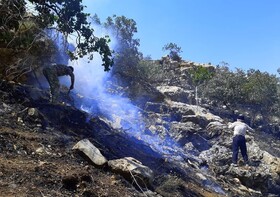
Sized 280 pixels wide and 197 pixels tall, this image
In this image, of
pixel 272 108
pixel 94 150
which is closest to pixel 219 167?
pixel 94 150

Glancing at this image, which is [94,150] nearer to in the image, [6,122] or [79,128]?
[6,122]

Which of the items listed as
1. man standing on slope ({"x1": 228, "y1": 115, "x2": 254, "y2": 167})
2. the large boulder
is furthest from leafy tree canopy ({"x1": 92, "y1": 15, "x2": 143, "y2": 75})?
the large boulder

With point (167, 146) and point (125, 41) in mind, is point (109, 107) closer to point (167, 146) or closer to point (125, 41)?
point (167, 146)

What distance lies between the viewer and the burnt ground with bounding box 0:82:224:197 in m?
4.19

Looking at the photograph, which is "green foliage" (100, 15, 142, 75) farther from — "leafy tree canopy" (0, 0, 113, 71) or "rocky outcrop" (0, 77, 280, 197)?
"leafy tree canopy" (0, 0, 113, 71)

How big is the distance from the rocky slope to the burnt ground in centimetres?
1

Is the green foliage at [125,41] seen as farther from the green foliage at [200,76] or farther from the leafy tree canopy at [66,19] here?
the leafy tree canopy at [66,19]

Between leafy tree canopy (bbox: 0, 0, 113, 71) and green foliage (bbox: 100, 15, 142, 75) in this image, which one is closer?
leafy tree canopy (bbox: 0, 0, 113, 71)

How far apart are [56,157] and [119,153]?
2105mm

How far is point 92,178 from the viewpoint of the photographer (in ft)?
15.4

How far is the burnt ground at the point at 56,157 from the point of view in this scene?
4.19 m

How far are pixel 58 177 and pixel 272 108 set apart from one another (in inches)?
707

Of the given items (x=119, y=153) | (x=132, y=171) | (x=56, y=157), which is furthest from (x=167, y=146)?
(x=56, y=157)

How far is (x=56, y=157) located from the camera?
16.6 feet
